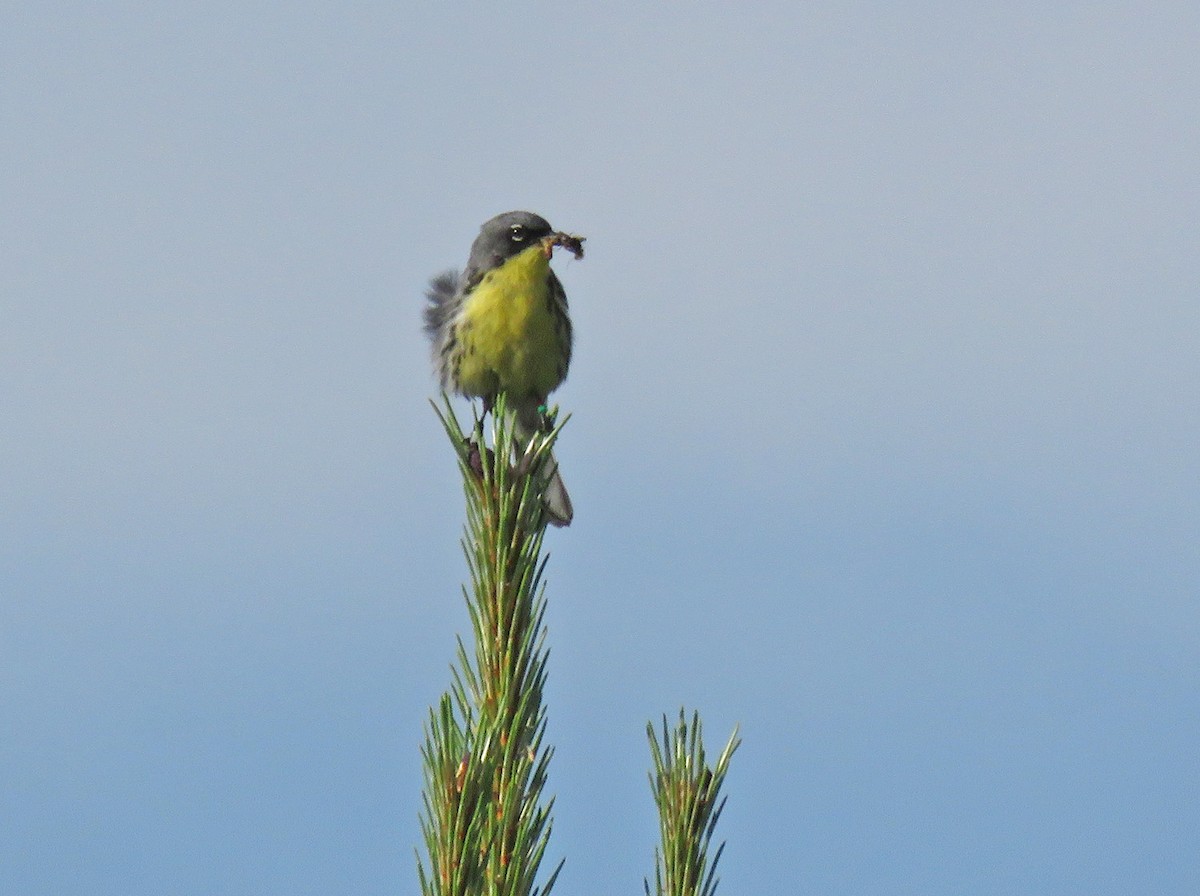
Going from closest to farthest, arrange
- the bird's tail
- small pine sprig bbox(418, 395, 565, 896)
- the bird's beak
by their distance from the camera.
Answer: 1. small pine sprig bbox(418, 395, 565, 896)
2. the bird's tail
3. the bird's beak

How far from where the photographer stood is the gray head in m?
8.00

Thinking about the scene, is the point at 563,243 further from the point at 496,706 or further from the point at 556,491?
the point at 496,706

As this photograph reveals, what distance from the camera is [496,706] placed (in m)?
2.73

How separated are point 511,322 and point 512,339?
0.09 m

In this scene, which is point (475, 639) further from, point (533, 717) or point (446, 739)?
point (446, 739)

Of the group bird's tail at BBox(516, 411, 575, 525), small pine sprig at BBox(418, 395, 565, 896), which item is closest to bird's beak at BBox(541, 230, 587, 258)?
bird's tail at BBox(516, 411, 575, 525)

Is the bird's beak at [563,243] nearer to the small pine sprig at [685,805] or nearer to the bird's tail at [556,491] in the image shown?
the bird's tail at [556,491]

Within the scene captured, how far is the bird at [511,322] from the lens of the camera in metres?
7.57

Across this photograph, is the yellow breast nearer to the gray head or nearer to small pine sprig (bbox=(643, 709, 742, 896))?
the gray head

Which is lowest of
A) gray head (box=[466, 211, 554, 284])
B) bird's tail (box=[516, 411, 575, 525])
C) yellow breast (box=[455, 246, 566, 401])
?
bird's tail (box=[516, 411, 575, 525])

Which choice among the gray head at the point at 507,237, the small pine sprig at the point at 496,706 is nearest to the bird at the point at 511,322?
the gray head at the point at 507,237

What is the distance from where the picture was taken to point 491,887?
8.02 feet

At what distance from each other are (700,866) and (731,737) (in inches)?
10.0

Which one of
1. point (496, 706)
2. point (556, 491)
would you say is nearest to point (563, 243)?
point (556, 491)
